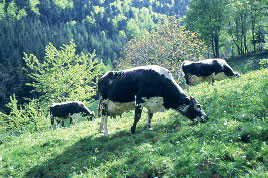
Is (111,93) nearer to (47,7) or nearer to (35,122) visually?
(35,122)

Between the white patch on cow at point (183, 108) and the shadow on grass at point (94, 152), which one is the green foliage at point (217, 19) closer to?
the white patch on cow at point (183, 108)

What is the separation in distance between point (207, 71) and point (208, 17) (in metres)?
31.8

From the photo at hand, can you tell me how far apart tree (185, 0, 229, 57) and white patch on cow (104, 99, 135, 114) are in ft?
124

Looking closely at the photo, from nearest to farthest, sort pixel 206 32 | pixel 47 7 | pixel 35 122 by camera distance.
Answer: pixel 35 122 → pixel 206 32 → pixel 47 7

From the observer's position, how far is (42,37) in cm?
11481

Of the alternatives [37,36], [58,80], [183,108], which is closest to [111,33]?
[37,36]

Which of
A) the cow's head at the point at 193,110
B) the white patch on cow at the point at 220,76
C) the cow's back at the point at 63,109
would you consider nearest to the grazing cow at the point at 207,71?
the white patch on cow at the point at 220,76

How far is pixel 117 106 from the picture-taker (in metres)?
10.8

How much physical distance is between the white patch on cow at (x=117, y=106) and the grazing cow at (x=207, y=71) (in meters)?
10.1

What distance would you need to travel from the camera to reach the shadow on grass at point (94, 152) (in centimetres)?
812

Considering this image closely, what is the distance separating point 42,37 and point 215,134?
408 ft

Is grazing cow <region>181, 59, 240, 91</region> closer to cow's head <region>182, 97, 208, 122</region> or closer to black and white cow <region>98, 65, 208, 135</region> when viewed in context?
black and white cow <region>98, 65, 208, 135</region>

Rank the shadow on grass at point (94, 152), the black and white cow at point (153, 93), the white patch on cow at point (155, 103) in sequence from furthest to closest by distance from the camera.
A: the white patch on cow at point (155, 103)
the black and white cow at point (153, 93)
the shadow on grass at point (94, 152)

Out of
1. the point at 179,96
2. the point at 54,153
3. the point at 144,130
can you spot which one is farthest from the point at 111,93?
the point at 54,153
